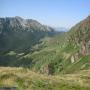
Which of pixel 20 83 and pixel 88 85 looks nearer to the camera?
pixel 20 83

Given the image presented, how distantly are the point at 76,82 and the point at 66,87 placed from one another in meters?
3.90

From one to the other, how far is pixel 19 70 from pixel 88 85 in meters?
11.2

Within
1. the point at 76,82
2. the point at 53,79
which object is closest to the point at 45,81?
the point at 53,79

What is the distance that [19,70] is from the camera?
43156mm

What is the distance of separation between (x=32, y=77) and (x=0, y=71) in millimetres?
5240

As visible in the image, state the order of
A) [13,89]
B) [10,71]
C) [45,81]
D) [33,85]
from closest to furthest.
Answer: [13,89]
[33,85]
[45,81]
[10,71]

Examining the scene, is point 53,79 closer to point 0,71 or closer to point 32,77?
point 32,77

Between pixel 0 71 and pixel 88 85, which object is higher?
pixel 0 71

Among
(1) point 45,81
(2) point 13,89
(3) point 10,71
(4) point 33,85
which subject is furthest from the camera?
(3) point 10,71

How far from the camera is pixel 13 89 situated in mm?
33656

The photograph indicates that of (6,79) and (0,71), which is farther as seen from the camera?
(0,71)

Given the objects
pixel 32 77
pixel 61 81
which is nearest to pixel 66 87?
pixel 61 81

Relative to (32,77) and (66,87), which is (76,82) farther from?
(32,77)

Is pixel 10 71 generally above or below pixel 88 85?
above
